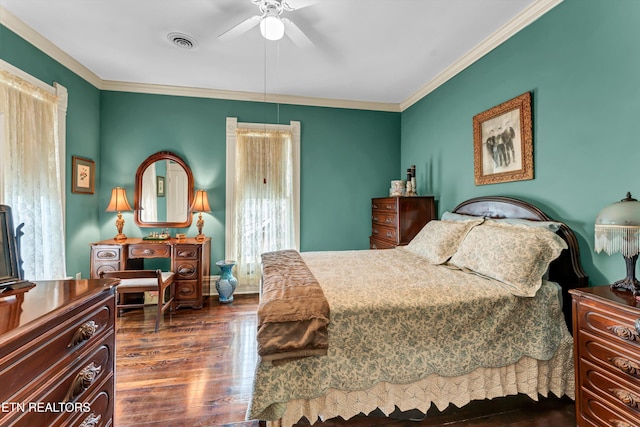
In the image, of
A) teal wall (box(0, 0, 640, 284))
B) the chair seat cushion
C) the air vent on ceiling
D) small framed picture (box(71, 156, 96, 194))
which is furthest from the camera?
small framed picture (box(71, 156, 96, 194))

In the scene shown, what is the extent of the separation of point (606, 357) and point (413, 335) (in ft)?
2.96

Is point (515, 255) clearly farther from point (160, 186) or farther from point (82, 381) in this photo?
point (160, 186)

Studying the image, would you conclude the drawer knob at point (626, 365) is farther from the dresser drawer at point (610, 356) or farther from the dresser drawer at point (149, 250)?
the dresser drawer at point (149, 250)

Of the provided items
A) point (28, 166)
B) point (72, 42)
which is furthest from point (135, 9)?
point (28, 166)

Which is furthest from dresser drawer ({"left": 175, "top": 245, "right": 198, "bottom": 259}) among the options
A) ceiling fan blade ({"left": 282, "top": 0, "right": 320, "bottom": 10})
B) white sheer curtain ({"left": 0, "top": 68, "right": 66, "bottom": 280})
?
ceiling fan blade ({"left": 282, "top": 0, "right": 320, "bottom": 10})

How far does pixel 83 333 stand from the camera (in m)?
1.10

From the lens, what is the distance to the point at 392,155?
4.48 meters

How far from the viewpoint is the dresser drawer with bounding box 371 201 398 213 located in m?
3.50

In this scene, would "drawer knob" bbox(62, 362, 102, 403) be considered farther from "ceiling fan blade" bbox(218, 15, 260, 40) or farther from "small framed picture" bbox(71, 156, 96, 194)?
"small framed picture" bbox(71, 156, 96, 194)

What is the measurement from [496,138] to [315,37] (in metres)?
1.96

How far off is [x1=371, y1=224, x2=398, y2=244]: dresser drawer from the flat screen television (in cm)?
317

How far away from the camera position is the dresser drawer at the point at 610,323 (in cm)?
126

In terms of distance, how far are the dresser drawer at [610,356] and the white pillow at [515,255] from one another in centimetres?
32

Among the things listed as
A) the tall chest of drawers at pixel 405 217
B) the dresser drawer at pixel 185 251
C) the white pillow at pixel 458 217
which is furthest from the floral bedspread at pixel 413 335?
the dresser drawer at pixel 185 251
